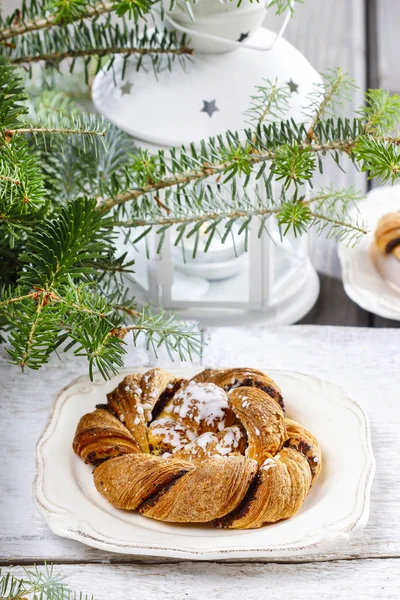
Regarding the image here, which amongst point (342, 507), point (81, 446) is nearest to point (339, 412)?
point (342, 507)

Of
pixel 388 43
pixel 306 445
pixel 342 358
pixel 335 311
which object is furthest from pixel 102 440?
pixel 388 43

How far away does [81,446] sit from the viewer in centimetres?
68

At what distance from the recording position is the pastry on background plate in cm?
94

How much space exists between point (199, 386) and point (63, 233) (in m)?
0.20

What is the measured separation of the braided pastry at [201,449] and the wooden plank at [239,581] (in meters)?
0.04

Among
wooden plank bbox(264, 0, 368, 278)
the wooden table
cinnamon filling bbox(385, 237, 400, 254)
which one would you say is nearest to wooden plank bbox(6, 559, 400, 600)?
the wooden table

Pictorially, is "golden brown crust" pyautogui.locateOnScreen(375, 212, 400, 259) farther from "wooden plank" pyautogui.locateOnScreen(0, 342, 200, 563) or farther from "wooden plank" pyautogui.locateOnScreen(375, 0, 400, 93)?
"wooden plank" pyautogui.locateOnScreen(375, 0, 400, 93)

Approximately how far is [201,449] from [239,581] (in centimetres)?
11

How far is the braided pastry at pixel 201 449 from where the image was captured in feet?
2.03

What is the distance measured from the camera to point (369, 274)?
954 millimetres

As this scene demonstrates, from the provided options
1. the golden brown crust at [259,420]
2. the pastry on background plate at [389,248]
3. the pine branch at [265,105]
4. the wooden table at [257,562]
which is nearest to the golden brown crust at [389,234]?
the pastry on background plate at [389,248]

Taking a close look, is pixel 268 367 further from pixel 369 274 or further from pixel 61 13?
pixel 61 13

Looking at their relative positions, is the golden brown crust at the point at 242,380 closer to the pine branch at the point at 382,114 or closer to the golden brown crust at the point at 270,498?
the golden brown crust at the point at 270,498

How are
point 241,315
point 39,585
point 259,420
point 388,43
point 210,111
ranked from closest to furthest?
1. point 39,585
2. point 259,420
3. point 210,111
4. point 241,315
5. point 388,43
